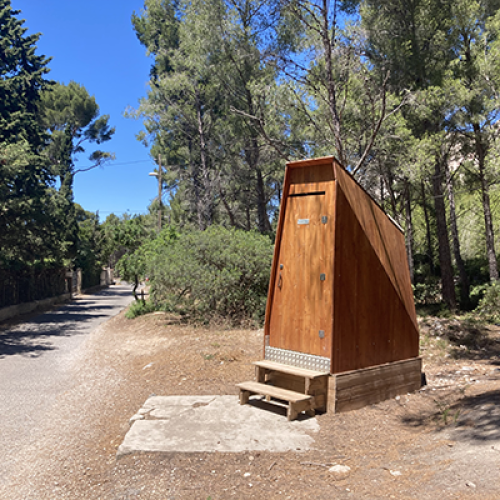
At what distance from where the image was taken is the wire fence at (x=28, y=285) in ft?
57.1

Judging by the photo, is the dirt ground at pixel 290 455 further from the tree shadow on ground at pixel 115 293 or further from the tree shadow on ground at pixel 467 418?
the tree shadow on ground at pixel 115 293

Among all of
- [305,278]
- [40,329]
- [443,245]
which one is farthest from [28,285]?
[305,278]

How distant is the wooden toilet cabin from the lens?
16.7ft

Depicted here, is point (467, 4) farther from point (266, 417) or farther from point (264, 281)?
point (266, 417)

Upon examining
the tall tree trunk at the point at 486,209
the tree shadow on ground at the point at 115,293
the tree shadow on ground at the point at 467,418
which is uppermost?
the tall tree trunk at the point at 486,209

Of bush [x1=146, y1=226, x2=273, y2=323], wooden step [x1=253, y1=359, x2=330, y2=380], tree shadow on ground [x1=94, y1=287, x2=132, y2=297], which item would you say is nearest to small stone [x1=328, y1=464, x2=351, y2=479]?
wooden step [x1=253, y1=359, x2=330, y2=380]

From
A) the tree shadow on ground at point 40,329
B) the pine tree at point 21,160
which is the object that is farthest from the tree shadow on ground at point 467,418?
the pine tree at point 21,160

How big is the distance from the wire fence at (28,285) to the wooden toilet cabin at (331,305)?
14.8m

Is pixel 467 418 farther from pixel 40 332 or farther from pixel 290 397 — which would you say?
pixel 40 332

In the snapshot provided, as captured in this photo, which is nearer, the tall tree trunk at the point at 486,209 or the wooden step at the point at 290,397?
the wooden step at the point at 290,397

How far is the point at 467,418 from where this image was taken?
4473 millimetres

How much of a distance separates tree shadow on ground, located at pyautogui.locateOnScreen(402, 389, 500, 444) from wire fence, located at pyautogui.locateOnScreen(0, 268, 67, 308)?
16.3 m

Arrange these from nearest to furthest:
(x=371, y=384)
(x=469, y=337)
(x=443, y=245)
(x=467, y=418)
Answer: (x=467, y=418)
(x=371, y=384)
(x=469, y=337)
(x=443, y=245)

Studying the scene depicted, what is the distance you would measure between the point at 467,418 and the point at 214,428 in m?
2.52
